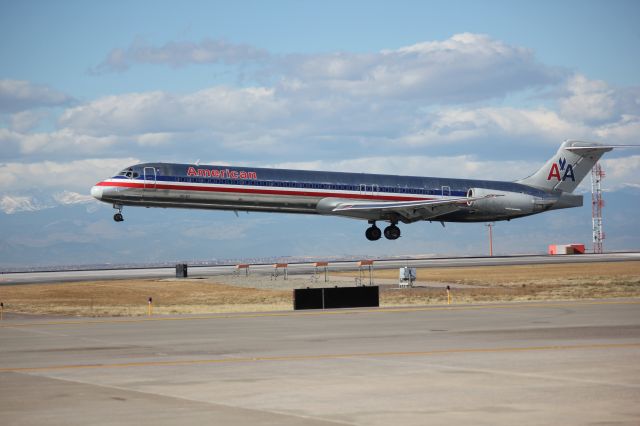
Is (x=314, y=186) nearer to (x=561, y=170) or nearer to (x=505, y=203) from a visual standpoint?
(x=505, y=203)

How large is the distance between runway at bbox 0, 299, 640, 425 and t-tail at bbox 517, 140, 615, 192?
5287 centimetres

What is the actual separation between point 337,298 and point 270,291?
16.6 m

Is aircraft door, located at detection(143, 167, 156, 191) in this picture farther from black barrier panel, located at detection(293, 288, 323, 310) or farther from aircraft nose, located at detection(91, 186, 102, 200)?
black barrier panel, located at detection(293, 288, 323, 310)

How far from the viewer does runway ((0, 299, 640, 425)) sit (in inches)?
587

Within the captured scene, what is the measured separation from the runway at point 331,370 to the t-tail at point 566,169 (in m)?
52.9

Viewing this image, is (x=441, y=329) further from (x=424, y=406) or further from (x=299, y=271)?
(x=299, y=271)

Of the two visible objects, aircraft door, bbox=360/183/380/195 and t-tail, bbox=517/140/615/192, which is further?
t-tail, bbox=517/140/615/192

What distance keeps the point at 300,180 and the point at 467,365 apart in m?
51.0

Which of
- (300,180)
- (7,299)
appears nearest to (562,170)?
(300,180)

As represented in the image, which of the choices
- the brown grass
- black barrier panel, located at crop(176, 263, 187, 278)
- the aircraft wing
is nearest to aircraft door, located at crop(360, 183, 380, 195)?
the aircraft wing

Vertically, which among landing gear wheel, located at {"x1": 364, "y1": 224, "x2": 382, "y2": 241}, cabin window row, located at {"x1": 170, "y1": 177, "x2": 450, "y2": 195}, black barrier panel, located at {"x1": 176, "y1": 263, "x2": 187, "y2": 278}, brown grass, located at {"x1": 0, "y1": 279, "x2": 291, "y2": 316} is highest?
cabin window row, located at {"x1": 170, "y1": 177, "x2": 450, "y2": 195}

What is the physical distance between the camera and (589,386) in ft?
56.0

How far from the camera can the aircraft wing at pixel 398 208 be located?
7260 cm

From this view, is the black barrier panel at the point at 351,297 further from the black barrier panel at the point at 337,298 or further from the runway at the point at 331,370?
the runway at the point at 331,370
